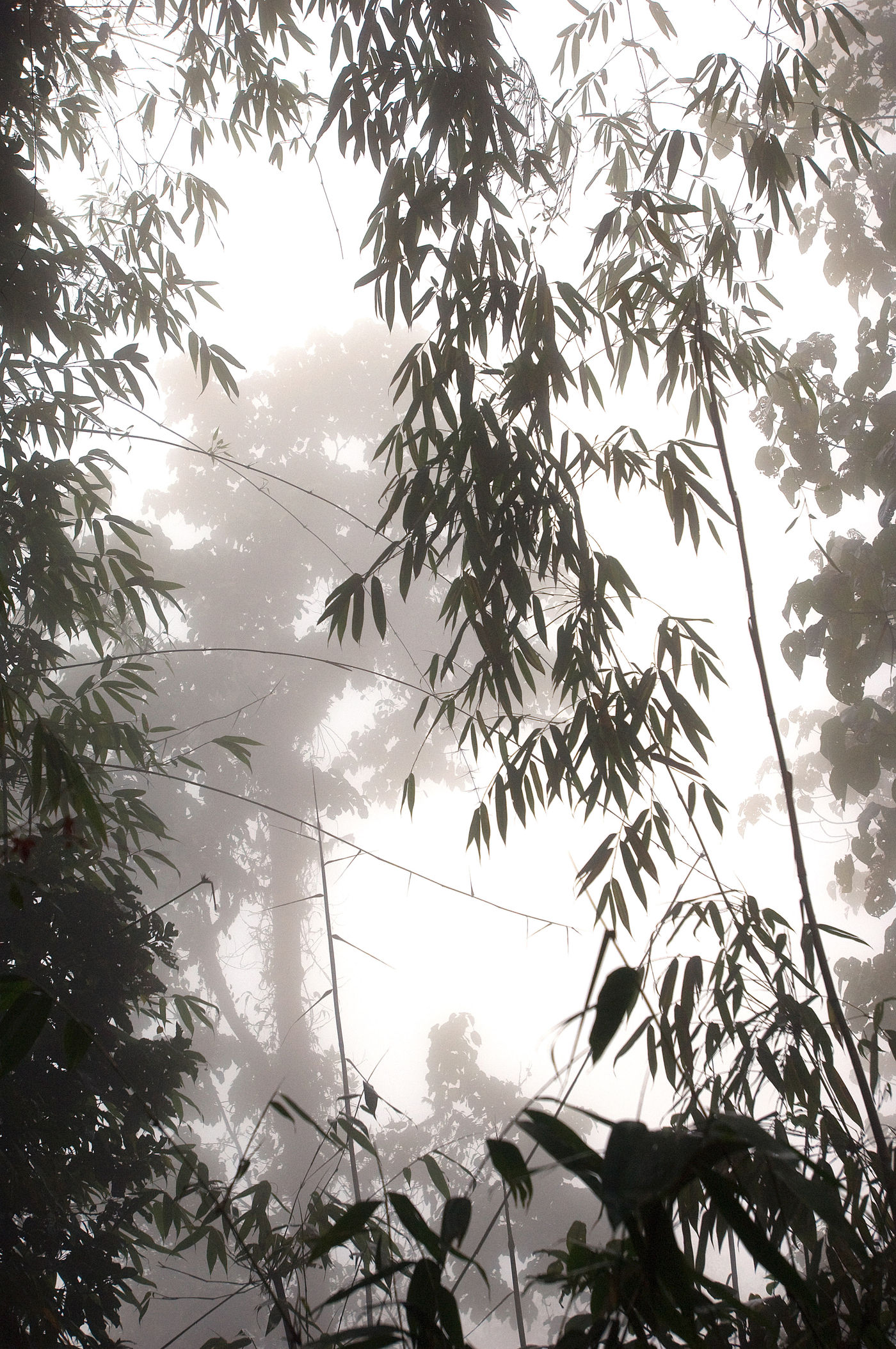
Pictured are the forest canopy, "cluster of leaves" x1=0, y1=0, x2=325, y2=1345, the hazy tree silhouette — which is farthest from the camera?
the hazy tree silhouette

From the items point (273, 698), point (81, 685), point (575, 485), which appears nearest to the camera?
point (575, 485)

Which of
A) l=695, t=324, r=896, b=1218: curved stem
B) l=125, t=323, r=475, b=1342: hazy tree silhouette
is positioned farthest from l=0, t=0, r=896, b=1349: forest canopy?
l=125, t=323, r=475, b=1342: hazy tree silhouette

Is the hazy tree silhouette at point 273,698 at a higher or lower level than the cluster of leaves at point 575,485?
higher

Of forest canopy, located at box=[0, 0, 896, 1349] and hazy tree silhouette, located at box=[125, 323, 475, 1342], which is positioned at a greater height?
hazy tree silhouette, located at box=[125, 323, 475, 1342]

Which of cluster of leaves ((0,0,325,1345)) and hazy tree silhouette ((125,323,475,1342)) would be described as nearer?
cluster of leaves ((0,0,325,1345))

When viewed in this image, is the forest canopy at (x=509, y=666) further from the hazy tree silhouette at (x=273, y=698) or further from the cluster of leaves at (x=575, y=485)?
the hazy tree silhouette at (x=273, y=698)

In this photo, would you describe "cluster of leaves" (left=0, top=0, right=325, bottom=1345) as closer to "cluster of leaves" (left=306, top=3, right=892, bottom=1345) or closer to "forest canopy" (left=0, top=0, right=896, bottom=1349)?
"forest canopy" (left=0, top=0, right=896, bottom=1349)

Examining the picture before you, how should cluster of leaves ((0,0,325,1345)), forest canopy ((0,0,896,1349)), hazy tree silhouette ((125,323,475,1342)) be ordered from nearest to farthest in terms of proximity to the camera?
forest canopy ((0,0,896,1349)) < cluster of leaves ((0,0,325,1345)) < hazy tree silhouette ((125,323,475,1342))

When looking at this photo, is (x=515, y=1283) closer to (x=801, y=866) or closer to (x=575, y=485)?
(x=801, y=866)

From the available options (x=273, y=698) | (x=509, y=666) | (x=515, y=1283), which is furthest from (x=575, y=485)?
(x=273, y=698)

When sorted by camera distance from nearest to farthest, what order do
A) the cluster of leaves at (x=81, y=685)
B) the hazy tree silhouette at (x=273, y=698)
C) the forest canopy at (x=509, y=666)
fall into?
the forest canopy at (x=509, y=666) → the cluster of leaves at (x=81, y=685) → the hazy tree silhouette at (x=273, y=698)

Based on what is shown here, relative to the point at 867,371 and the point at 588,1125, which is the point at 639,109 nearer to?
the point at 867,371

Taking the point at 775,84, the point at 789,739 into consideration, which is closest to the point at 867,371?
the point at 775,84

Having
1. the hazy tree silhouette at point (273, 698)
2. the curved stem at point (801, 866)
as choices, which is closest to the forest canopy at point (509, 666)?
the curved stem at point (801, 866)
